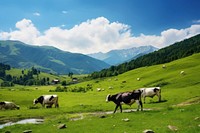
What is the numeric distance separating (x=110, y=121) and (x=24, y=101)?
43550mm

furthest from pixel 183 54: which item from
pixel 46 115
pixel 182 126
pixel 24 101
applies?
pixel 182 126

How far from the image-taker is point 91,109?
4822 cm

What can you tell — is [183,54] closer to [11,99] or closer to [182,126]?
[11,99]

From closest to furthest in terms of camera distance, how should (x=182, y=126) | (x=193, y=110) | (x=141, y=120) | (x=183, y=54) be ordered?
(x=182, y=126) → (x=141, y=120) → (x=193, y=110) → (x=183, y=54)

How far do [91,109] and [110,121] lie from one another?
61.9ft

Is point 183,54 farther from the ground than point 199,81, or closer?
farther from the ground

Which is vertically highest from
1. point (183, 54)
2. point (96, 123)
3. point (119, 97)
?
point (183, 54)

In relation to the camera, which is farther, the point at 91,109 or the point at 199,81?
the point at 199,81

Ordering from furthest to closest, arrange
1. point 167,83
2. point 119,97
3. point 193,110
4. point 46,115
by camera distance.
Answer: point 167,83 → point 46,115 → point 119,97 → point 193,110

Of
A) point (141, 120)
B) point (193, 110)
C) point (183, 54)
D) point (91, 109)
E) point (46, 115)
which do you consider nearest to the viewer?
point (141, 120)

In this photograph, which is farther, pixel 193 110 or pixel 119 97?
pixel 119 97

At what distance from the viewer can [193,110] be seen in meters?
30.4

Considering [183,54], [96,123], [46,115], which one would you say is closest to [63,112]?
[46,115]

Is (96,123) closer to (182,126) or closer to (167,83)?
(182,126)
